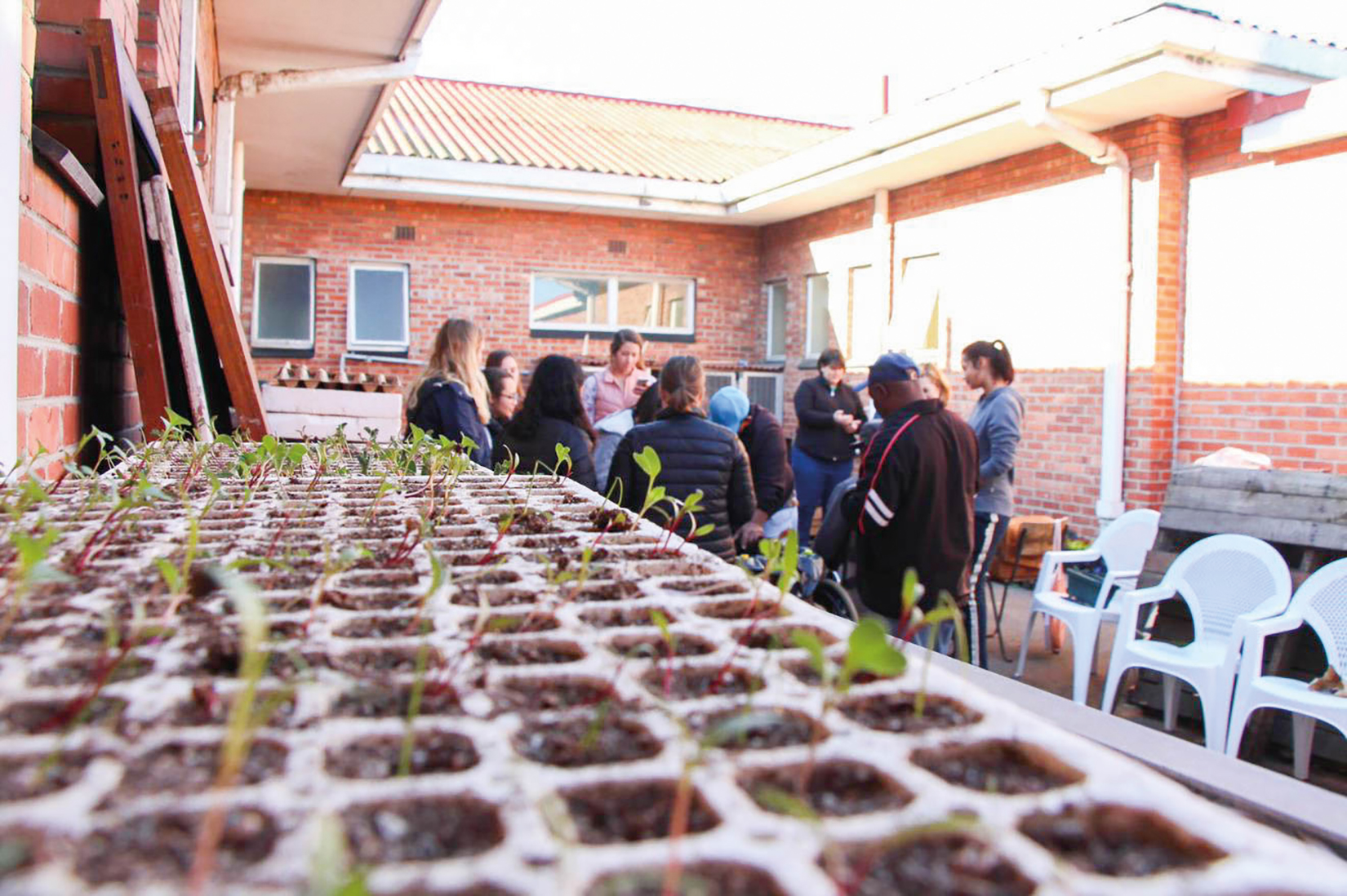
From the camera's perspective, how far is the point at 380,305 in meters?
12.3

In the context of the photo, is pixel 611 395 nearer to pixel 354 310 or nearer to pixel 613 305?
pixel 354 310

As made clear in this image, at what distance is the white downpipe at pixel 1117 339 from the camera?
827cm

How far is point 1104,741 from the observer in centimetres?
128

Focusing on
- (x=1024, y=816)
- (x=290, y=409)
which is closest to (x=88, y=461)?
(x=290, y=409)

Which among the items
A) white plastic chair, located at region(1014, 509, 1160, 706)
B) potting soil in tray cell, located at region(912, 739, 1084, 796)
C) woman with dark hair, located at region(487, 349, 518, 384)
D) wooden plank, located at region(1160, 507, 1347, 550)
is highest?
woman with dark hair, located at region(487, 349, 518, 384)

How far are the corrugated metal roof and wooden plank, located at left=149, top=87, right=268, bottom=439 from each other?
8.05m

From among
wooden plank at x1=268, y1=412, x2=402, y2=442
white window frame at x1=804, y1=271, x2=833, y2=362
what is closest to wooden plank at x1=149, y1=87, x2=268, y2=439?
wooden plank at x1=268, y1=412, x2=402, y2=442

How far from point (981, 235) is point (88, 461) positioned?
8920 millimetres

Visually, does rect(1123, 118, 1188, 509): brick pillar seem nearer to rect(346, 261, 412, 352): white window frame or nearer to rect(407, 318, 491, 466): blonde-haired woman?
rect(407, 318, 491, 466): blonde-haired woman

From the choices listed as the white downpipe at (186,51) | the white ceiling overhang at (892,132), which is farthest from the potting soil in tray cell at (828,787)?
the white ceiling overhang at (892,132)

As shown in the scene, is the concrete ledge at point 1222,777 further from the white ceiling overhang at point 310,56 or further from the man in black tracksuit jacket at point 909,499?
the white ceiling overhang at point 310,56

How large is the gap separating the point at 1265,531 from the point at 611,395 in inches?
159

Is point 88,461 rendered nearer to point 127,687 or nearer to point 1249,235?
point 127,687

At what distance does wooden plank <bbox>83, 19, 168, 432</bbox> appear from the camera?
2.77 m
